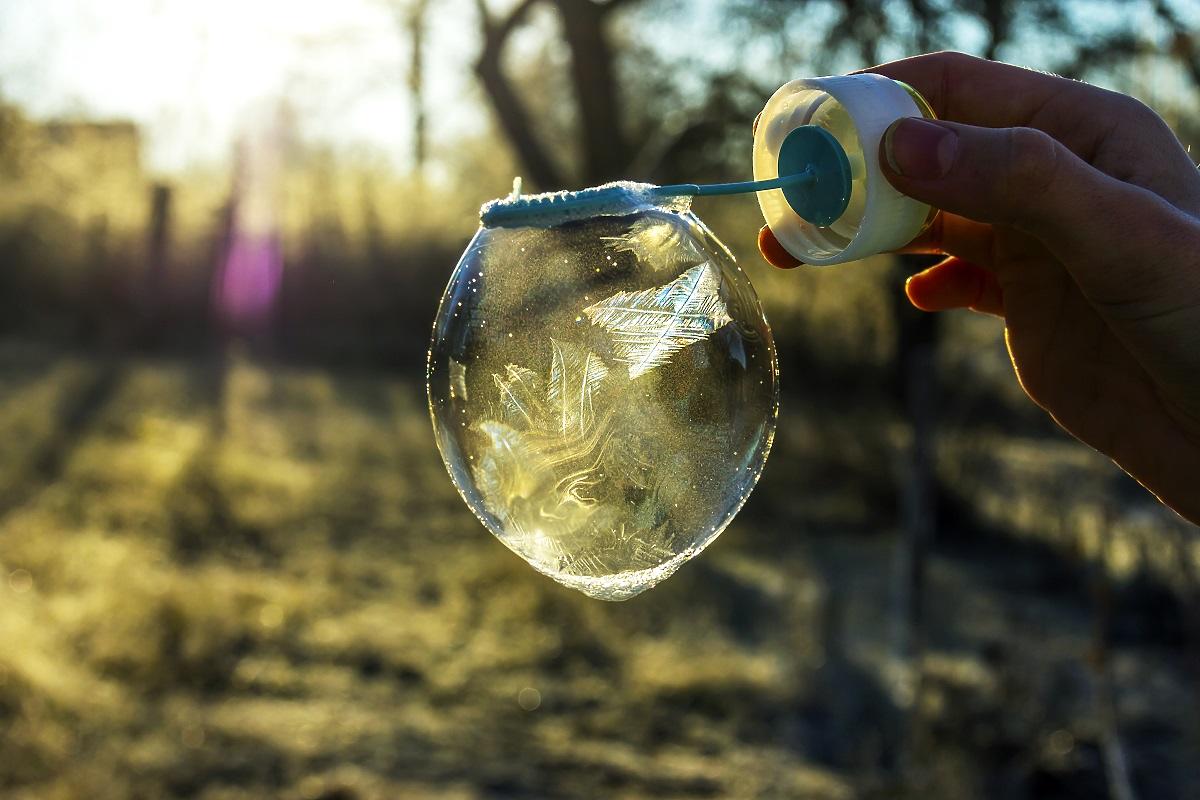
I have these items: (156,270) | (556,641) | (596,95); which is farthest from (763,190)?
(156,270)

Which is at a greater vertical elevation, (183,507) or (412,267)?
(412,267)

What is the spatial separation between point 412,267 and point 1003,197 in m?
13.7

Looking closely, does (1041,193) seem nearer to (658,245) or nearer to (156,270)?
(658,245)

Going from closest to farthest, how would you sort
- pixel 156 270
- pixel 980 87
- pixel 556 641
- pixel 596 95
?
pixel 980 87 → pixel 556 641 → pixel 596 95 → pixel 156 270

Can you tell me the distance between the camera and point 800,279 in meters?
8.48

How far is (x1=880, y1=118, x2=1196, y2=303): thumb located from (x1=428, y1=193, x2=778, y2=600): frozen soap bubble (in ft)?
0.89

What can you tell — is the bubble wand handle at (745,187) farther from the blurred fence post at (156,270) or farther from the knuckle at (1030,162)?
the blurred fence post at (156,270)

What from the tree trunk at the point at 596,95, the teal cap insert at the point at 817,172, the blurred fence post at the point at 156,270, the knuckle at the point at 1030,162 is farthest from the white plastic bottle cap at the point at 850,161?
the blurred fence post at the point at 156,270

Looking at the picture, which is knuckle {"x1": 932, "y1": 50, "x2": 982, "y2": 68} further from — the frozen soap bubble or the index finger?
the frozen soap bubble

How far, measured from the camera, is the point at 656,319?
1.26m

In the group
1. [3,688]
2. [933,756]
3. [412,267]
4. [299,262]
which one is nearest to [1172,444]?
[933,756]

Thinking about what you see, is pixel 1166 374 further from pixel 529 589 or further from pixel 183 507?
pixel 183 507

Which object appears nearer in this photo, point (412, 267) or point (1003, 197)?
point (1003, 197)

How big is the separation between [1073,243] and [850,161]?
0.25m
